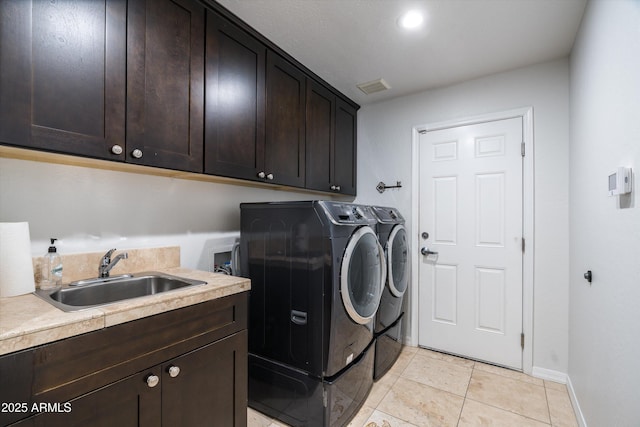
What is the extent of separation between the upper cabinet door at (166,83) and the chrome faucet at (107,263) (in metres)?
0.51

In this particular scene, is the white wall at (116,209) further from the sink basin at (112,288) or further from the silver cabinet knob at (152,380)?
the silver cabinet knob at (152,380)

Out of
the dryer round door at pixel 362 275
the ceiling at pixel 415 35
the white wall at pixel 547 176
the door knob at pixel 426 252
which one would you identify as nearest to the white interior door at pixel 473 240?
the door knob at pixel 426 252

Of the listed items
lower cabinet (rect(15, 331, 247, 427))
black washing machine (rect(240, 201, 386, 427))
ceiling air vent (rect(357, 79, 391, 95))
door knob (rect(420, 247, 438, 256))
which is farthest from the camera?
door knob (rect(420, 247, 438, 256))

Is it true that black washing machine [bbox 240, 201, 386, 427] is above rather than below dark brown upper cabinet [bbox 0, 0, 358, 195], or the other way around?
below

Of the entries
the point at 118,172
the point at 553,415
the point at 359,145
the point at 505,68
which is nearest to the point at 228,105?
the point at 118,172

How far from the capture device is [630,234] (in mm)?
1076

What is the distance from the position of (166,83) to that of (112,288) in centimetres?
104

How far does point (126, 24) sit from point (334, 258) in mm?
1436

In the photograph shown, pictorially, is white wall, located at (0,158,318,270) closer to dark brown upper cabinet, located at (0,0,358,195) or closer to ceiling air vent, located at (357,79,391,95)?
dark brown upper cabinet, located at (0,0,358,195)

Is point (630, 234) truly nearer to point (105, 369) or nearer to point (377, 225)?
A: point (377, 225)

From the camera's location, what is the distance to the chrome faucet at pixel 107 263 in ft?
4.71

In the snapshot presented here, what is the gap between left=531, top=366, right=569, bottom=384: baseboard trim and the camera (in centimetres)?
218

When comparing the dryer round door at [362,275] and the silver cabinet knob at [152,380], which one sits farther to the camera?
the dryer round door at [362,275]

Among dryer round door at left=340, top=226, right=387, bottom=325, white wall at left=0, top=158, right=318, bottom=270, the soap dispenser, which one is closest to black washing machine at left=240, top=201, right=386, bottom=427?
dryer round door at left=340, top=226, right=387, bottom=325
